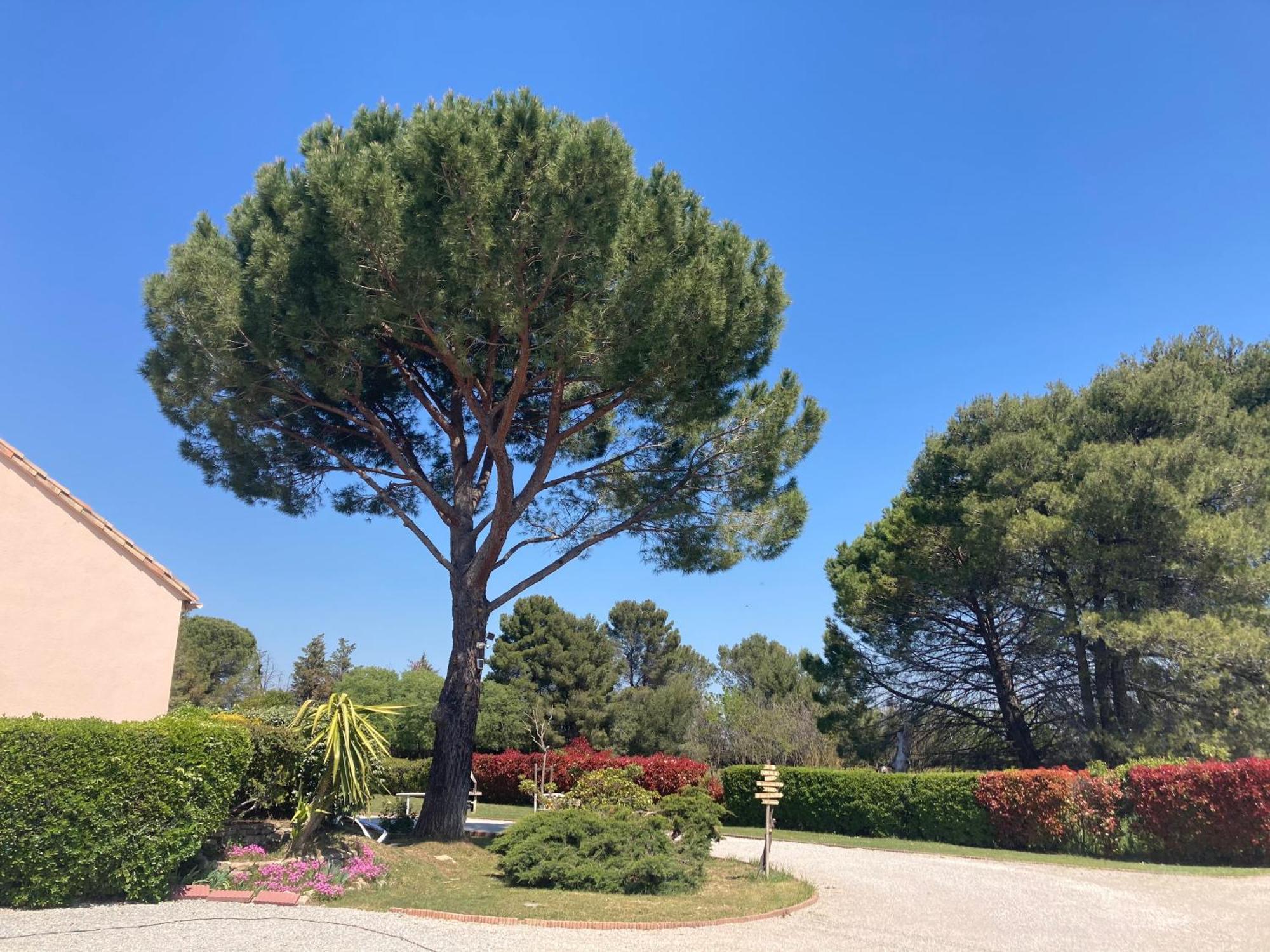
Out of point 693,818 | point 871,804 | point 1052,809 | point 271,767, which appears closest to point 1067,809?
point 1052,809

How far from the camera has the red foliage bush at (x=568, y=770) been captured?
69.5 feet

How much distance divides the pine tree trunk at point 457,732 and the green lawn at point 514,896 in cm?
49

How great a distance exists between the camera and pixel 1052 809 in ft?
49.8

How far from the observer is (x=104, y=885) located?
7.12 m

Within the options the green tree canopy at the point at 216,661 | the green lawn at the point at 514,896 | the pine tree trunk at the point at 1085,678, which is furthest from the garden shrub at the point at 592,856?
the green tree canopy at the point at 216,661

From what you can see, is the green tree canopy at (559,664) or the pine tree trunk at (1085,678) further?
the green tree canopy at (559,664)

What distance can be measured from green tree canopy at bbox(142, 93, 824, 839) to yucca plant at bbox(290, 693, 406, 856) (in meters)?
2.16

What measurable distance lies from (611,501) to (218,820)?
7.42 m

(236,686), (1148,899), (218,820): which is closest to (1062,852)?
(1148,899)

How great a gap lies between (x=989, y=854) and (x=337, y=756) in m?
12.2

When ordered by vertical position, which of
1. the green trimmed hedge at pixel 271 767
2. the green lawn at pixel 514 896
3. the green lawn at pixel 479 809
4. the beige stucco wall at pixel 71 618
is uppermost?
the beige stucco wall at pixel 71 618

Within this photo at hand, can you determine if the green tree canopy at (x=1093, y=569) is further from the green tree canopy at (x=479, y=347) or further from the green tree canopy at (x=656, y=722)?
the green tree canopy at (x=656, y=722)

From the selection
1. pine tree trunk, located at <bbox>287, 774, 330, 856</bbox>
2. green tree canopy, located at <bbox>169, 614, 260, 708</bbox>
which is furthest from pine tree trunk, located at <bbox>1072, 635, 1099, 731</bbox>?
green tree canopy, located at <bbox>169, 614, 260, 708</bbox>

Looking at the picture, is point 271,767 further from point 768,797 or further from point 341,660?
point 341,660
